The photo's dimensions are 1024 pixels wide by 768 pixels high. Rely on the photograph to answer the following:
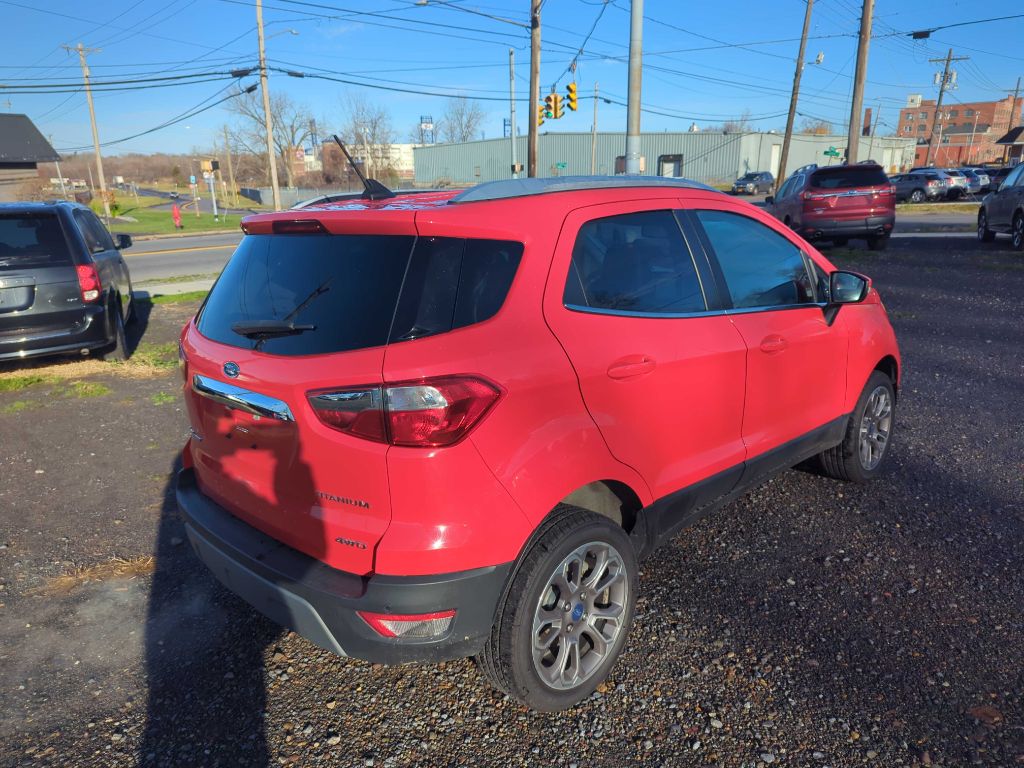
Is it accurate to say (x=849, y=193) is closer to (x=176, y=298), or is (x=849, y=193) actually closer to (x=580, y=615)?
(x=176, y=298)

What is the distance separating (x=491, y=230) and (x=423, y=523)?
956 mm

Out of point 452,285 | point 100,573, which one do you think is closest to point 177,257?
point 100,573

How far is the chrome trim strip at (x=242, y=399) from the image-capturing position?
2.28 metres

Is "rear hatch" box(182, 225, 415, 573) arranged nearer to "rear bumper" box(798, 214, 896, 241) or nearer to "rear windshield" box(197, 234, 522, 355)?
"rear windshield" box(197, 234, 522, 355)

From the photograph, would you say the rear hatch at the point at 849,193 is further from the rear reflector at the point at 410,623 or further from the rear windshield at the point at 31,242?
the rear reflector at the point at 410,623

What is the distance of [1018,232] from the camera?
14.3 m

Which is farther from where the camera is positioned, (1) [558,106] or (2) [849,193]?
(1) [558,106]

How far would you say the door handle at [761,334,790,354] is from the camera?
10.5 ft

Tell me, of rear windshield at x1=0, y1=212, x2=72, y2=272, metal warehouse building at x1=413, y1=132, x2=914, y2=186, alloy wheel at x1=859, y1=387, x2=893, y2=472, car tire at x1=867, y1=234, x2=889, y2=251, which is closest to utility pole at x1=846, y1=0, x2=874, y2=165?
car tire at x1=867, y1=234, x2=889, y2=251

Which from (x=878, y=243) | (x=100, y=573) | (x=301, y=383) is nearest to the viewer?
(x=301, y=383)

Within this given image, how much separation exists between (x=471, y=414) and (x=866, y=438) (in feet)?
10.2

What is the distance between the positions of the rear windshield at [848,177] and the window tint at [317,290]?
47.9ft

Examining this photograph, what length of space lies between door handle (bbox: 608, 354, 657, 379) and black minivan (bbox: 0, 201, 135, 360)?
Result: 613 centimetres

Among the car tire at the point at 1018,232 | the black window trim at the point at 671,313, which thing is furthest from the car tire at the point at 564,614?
the car tire at the point at 1018,232
